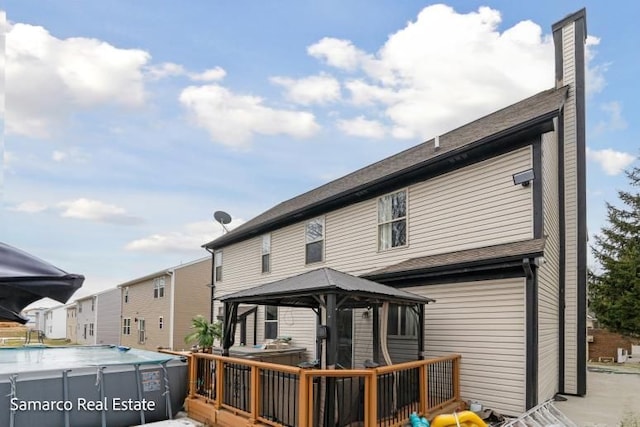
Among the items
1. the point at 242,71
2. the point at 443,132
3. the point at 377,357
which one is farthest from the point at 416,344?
the point at 242,71

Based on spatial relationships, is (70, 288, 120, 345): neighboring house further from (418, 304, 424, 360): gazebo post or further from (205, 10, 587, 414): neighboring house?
(418, 304, 424, 360): gazebo post

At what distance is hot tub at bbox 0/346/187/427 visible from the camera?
687 cm

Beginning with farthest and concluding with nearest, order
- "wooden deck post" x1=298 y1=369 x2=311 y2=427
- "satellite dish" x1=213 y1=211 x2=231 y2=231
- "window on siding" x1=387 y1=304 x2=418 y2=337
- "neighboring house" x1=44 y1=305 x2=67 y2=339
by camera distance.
Result: "neighboring house" x1=44 y1=305 x2=67 y2=339
"satellite dish" x1=213 y1=211 x2=231 y2=231
"window on siding" x1=387 y1=304 x2=418 y2=337
"wooden deck post" x1=298 y1=369 x2=311 y2=427

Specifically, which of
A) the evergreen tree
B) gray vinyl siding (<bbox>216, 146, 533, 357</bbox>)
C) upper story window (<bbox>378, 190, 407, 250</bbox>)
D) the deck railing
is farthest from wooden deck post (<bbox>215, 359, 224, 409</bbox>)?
the evergreen tree

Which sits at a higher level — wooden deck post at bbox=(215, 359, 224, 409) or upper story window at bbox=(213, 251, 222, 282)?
upper story window at bbox=(213, 251, 222, 282)

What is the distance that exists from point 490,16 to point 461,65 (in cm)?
157

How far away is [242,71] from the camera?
12.7 metres

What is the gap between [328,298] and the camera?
642 centimetres

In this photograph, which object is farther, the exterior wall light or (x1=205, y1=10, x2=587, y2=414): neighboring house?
the exterior wall light

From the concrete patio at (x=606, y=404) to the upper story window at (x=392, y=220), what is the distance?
14.2ft

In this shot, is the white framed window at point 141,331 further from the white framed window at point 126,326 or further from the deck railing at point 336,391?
the deck railing at point 336,391

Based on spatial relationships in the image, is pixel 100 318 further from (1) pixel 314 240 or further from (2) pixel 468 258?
(2) pixel 468 258

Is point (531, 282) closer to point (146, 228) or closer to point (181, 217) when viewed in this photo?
point (181, 217)

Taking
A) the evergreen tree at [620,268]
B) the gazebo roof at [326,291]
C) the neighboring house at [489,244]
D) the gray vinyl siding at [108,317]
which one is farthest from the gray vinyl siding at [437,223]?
the gray vinyl siding at [108,317]
